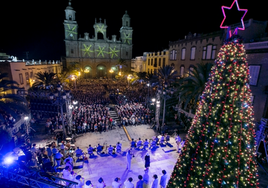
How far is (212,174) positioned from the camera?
5.06 meters

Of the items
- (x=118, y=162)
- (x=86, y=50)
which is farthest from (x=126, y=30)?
(x=118, y=162)

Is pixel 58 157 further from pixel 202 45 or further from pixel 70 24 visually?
pixel 70 24

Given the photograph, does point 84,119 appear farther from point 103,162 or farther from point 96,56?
point 96,56

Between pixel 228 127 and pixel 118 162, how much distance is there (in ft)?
26.4

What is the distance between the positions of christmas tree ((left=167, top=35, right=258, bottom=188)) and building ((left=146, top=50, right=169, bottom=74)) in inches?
1042

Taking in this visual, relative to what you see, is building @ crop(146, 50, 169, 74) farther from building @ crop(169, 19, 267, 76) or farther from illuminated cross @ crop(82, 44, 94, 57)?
illuminated cross @ crop(82, 44, 94, 57)

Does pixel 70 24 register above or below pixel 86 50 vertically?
above

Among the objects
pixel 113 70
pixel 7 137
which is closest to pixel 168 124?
pixel 7 137

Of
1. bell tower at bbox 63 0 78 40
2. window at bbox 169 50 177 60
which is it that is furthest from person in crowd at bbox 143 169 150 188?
bell tower at bbox 63 0 78 40

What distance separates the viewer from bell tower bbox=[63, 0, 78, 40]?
45.7 meters

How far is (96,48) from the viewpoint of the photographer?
169 feet

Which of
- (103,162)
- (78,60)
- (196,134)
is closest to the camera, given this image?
(196,134)

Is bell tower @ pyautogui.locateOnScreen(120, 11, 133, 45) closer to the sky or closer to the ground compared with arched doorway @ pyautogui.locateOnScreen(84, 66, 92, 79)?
closer to the sky

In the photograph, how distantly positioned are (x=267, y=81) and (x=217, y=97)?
10829 mm
